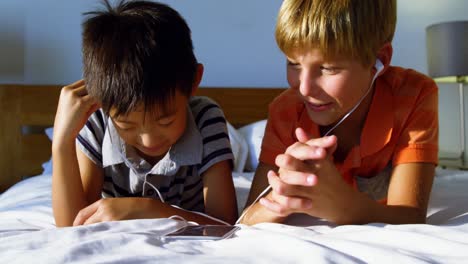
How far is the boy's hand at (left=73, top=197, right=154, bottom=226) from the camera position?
2.57ft

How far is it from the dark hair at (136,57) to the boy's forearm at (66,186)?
0.13 meters

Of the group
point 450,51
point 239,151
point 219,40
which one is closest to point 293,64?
point 239,151

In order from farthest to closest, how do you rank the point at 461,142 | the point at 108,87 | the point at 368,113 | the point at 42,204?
the point at 461,142 → the point at 42,204 → the point at 368,113 → the point at 108,87

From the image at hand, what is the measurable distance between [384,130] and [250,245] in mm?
425

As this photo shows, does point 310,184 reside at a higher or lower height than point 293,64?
lower

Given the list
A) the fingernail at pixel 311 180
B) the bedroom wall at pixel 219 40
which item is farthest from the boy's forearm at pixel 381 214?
the bedroom wall at pixel 219 40

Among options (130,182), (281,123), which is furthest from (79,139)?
(281,123)

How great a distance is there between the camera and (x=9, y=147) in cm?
206

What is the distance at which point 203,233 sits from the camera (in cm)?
68

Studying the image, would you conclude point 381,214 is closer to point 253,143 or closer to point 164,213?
point 164,213

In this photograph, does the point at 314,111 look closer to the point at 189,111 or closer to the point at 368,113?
the point at 368,113

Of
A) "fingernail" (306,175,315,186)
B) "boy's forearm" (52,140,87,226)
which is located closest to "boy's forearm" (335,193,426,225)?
"fingernail" (306,175,315,186)

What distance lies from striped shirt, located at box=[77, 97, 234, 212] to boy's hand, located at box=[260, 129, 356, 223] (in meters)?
0.23

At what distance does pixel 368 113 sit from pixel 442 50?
1524 millimetres
